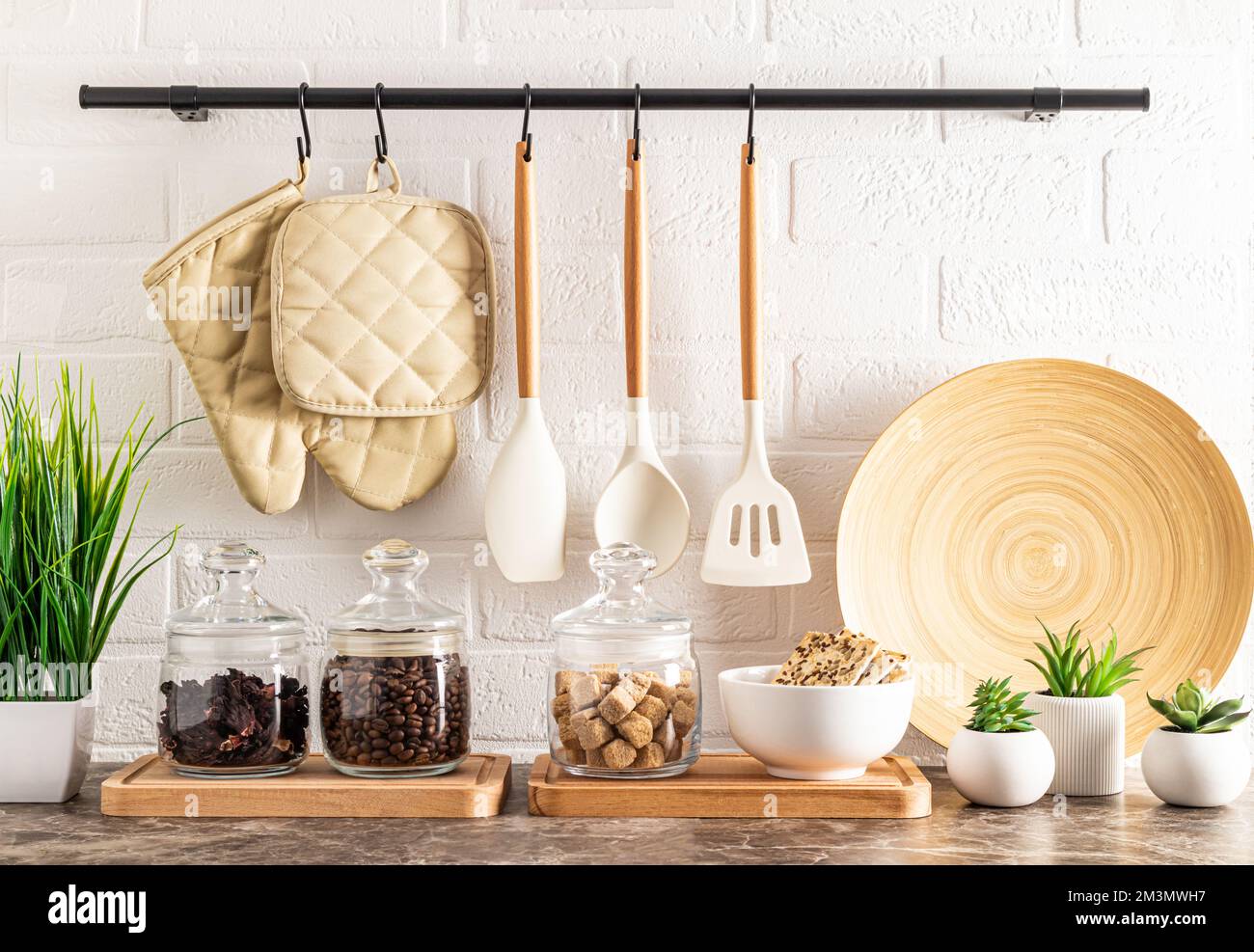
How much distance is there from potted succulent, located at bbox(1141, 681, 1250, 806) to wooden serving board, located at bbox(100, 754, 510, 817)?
55 centimetres

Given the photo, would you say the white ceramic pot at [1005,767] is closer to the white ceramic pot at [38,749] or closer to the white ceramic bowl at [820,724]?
the white ceramic bowl at [820,724]

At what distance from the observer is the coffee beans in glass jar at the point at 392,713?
0.97 m

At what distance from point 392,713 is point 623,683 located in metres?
0.19

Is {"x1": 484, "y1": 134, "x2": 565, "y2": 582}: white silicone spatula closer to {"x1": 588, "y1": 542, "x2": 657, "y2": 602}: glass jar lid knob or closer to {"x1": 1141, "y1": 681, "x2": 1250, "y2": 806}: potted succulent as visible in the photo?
{"x1": 588, "y1": 542, "x2": 657, "y2": 602}: glass jar lid knob

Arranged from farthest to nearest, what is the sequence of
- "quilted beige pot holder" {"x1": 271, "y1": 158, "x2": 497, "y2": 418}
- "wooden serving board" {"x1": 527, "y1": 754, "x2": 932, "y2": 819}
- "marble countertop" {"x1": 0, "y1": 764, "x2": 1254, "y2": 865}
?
"quilted beige pot holder" {"x1": 271, "y1": 158, "x2": 497, "y2": 418} → "wooden serving board" {"x1": 527, "y1": 754, "x2": 932, "y2": 819} → "marble countertop" {"x1": 0, "y1": 764, "x2": 1254, "y2": 865}

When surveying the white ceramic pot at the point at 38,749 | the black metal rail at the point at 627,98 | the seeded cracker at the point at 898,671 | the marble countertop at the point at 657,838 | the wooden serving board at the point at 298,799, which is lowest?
the marble countertop at the point at 657,838

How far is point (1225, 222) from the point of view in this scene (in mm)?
1177

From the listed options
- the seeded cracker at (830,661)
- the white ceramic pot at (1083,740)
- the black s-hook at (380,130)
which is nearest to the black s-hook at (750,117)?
the black s-hook at (380,130)

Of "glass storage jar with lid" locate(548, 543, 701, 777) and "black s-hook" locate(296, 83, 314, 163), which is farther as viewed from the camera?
"black s-hook" locate(296, 83, 314, 163)

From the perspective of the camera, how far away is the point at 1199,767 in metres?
0.96

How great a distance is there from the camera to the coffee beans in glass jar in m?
0.97

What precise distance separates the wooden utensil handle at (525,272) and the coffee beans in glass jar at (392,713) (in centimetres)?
30

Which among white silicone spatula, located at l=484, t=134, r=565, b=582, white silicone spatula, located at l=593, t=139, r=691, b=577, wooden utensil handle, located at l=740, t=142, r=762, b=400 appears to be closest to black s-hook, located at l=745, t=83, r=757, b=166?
wooden utensil handle, located at l=740, t=142, r=762, b=400
